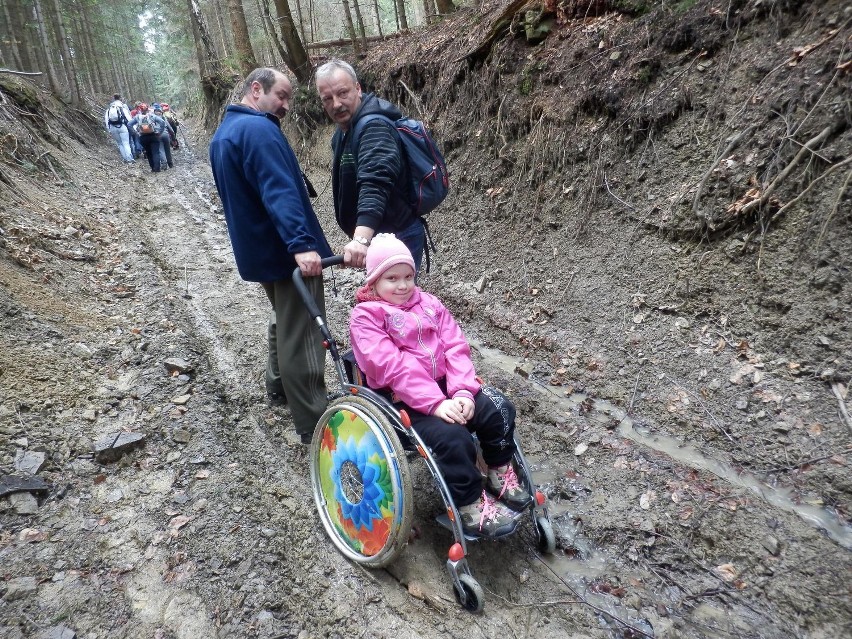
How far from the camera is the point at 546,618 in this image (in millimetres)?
2340

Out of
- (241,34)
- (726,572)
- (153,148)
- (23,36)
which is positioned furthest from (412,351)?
(23,36)

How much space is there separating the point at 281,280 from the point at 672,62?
389cm

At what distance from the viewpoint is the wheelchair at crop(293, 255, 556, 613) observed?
2262 mm

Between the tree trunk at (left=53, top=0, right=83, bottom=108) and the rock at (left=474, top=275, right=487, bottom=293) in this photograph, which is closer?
the rock at (left=474, top=275, right=487, bottom=293)

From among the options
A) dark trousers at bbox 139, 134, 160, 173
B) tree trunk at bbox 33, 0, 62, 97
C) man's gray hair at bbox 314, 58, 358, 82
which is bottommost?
man's gray hair at bbox 314, 58, 358, 82

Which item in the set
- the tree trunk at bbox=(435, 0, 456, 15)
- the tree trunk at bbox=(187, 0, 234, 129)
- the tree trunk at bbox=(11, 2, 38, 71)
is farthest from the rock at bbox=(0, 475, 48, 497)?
the tree trunk at bbox=(11, 2, 38, 71)

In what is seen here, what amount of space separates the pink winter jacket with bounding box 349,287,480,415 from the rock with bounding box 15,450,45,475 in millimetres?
1989

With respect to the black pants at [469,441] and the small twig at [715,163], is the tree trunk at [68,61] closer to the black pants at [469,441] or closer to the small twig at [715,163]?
the small twig at [715,163]

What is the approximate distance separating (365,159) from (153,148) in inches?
489

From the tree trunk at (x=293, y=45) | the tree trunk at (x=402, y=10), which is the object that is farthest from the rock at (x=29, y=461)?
the tree trunk at (x=402, y=10)

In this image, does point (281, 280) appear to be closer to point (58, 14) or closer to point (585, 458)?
point (585, 458)

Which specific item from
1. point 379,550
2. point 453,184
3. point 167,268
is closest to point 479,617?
point 379,550

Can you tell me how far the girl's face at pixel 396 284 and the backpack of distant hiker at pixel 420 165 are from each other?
67 cm

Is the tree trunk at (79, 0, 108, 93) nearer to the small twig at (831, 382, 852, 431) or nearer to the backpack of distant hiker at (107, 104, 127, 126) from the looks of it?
the backpack of distant hiker at (107, 104, 127, 126)
